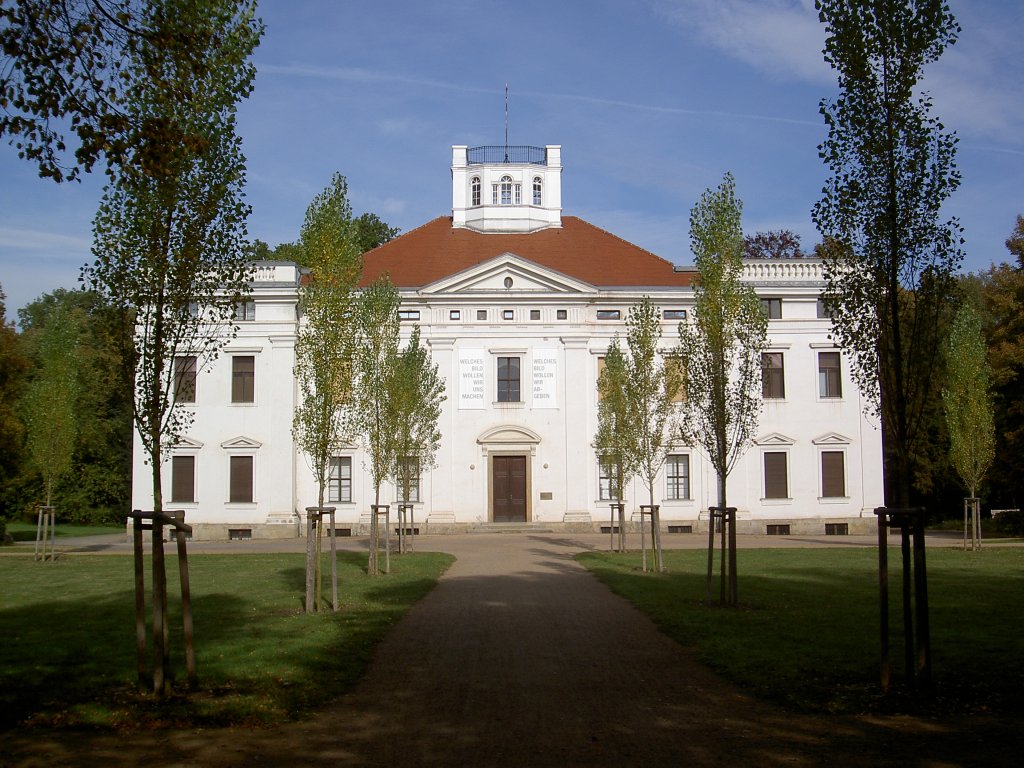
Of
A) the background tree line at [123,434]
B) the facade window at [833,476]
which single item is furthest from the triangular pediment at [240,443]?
the facade window at [833,476]

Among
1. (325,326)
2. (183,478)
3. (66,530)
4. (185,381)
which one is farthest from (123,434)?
Answer: (185,381)

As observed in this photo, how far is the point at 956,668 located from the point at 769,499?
3059 cm

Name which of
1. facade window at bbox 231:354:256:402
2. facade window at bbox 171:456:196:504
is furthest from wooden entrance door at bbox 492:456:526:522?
facade window at bbox 171:456:196:504

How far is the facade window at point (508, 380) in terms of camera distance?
135ft

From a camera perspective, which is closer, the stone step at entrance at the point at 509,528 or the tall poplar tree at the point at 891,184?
the tall poplar tree at the point at 891,184

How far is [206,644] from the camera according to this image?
12.6 m

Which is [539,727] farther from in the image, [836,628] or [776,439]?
[776,439]

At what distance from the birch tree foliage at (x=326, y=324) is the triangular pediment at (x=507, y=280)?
899 inches

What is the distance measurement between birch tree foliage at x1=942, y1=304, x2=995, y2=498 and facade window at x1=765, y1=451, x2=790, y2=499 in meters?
11.8

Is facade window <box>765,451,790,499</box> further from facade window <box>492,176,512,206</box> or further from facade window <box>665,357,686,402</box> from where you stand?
facade window <box>665,357,686,402</box>

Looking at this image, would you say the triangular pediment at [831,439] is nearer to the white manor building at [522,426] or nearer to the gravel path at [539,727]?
the white manor building at [522,426]

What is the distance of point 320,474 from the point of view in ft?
55.5

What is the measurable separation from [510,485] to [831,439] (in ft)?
45.3

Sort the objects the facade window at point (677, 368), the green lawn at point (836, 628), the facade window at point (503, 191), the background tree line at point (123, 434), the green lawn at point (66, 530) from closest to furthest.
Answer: the green lawn at point (836, 628) < the facade window at point (677, 368) < the background tree line at point (123, 434) < the green lawn at point (66, 530) < the facade window at point (503, 191)
